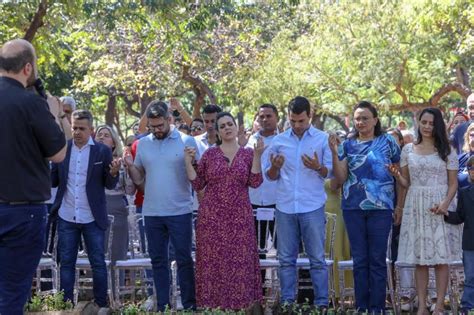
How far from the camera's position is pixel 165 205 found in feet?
32.0

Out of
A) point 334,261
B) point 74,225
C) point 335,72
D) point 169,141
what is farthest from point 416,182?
point 335,72

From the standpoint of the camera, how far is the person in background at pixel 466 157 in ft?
32.2

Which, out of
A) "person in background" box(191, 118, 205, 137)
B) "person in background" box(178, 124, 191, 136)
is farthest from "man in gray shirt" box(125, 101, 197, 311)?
"person in background" box(178, 124, 191, 136)

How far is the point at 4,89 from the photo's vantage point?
661 centimetres

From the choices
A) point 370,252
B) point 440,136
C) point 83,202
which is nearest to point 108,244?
point 83,202

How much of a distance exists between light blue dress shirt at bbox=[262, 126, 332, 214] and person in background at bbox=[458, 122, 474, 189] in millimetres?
1385

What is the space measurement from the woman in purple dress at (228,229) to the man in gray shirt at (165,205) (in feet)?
0.65

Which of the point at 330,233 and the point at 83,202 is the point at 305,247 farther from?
the point at 83,202

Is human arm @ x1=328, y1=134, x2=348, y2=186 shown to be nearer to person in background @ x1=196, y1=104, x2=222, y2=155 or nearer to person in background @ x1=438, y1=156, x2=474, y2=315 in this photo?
person in background @ x1=438, y1=156, x2=474, y2=315

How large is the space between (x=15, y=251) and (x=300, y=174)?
3.79 meters

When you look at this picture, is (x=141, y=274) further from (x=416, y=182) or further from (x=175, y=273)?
(x=416, y=182)

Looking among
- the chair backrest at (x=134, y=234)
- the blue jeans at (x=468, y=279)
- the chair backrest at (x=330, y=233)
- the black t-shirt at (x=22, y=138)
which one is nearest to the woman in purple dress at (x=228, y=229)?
the chair backrest at (x=330, y=233)

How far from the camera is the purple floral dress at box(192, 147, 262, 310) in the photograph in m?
9.60

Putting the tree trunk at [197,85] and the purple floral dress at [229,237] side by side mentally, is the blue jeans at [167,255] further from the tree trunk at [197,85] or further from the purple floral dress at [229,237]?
the tree trunk at [197,85]
